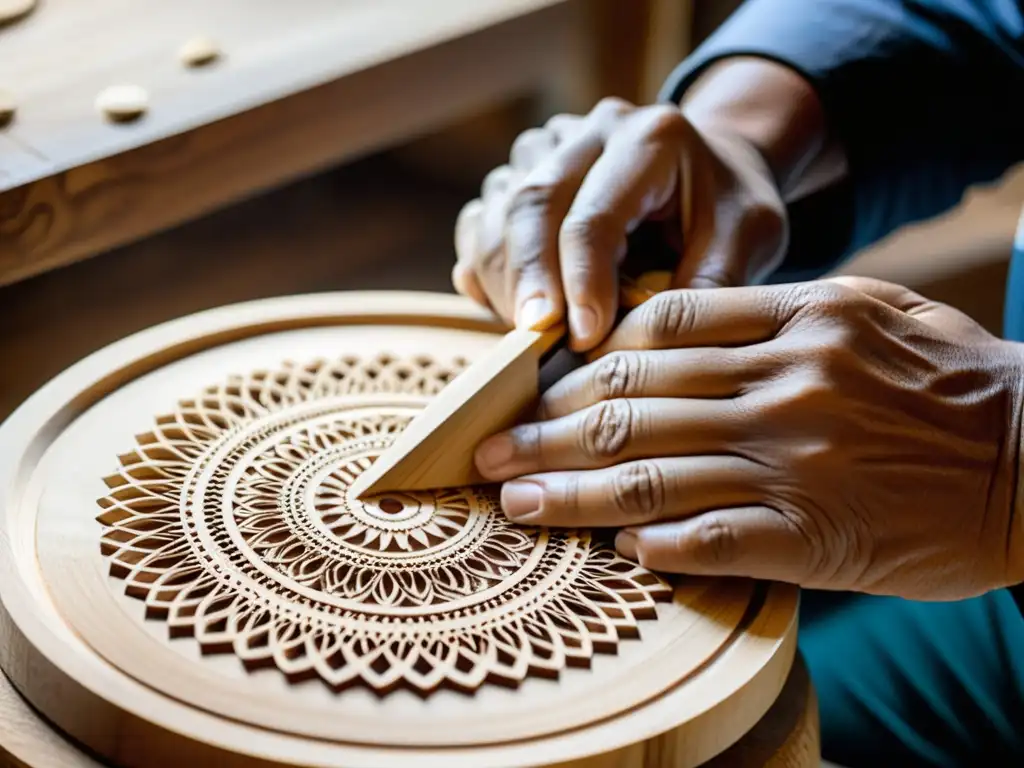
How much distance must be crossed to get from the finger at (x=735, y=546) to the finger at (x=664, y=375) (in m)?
0.09

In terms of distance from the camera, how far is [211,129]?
1316mm

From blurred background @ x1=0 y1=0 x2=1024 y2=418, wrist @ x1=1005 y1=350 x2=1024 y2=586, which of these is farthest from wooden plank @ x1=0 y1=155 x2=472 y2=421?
wrist @ x1=1005 y1=350 x2=1024 y2=586

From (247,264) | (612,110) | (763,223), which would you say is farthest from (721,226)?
(247,264)

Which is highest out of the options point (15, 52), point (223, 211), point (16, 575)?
point (15, 52)

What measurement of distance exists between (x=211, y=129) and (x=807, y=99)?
0.65 meters

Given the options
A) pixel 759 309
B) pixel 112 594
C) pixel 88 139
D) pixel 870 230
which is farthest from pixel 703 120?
pixel 112 594

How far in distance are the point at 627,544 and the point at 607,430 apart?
0.27 feet

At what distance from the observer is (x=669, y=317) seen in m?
0.87

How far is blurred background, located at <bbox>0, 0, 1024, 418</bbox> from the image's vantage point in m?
1.26

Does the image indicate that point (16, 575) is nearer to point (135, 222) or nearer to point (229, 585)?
point (229, 585)

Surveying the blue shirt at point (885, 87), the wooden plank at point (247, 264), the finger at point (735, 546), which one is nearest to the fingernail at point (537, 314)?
the finger at point (735, 546)

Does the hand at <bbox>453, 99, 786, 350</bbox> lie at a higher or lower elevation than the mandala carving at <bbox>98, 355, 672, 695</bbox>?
higher

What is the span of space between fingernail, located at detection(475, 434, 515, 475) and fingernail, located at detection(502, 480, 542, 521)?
0.02 meters

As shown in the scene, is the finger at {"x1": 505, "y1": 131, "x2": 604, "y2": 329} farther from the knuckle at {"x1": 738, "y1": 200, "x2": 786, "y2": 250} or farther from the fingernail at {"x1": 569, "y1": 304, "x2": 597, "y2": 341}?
the knuckle at {"x1": 738, "y1": 200, "x2": 786, "y2": 250}
